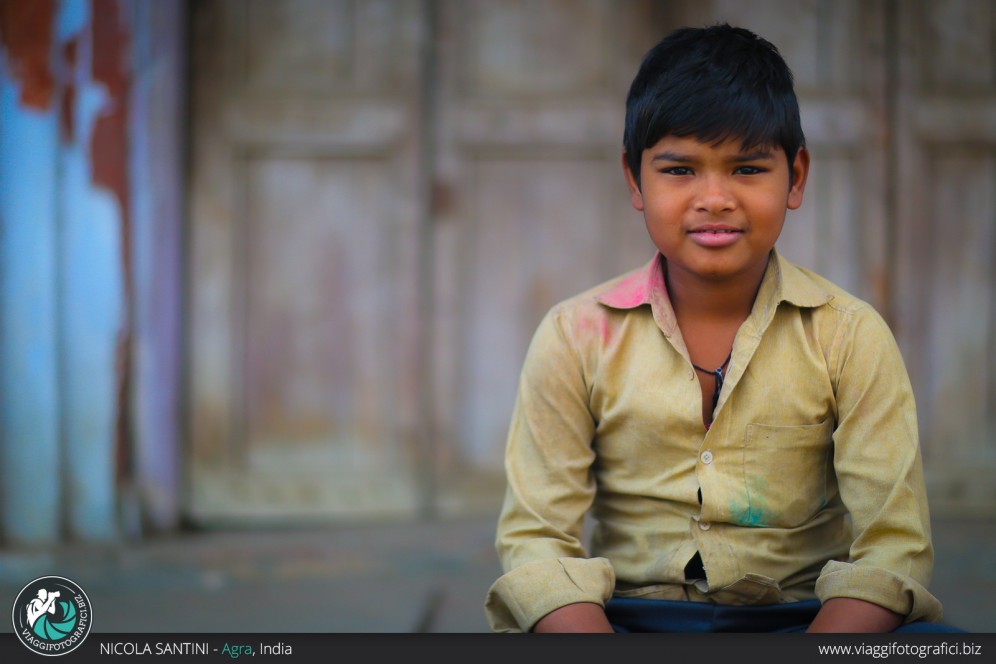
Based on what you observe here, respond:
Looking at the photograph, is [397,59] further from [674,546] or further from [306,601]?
[674,546]

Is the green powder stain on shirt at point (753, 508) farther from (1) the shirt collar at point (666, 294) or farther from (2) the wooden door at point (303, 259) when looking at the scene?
(2) the wooden door at point (303, 259)

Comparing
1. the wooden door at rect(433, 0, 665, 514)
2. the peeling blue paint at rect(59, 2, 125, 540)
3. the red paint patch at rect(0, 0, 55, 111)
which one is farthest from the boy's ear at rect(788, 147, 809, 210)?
the red paint patch at rect(0, 0, 55, 111)

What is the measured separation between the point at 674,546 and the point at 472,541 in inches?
62.8

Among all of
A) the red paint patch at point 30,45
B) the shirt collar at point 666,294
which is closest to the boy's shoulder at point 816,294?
the shirt collar at point 666,294

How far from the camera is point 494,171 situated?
11.1 ft

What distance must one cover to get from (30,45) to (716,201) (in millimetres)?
2389

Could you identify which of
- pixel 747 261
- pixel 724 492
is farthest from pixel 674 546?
pixel 747 261

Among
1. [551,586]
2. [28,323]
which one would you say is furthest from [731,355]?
[28,323]

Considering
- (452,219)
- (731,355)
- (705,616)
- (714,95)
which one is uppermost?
(714,95)

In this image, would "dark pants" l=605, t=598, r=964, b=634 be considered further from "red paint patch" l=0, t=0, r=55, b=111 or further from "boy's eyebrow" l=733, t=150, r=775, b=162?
"red paint patch" l=0, t=0, r=55, b=111

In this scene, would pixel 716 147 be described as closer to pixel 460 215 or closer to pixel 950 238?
pixel 460 215

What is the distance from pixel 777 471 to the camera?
1540mm

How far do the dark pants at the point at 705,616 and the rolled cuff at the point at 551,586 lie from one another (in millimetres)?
71

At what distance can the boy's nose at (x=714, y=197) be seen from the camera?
1.47 m
